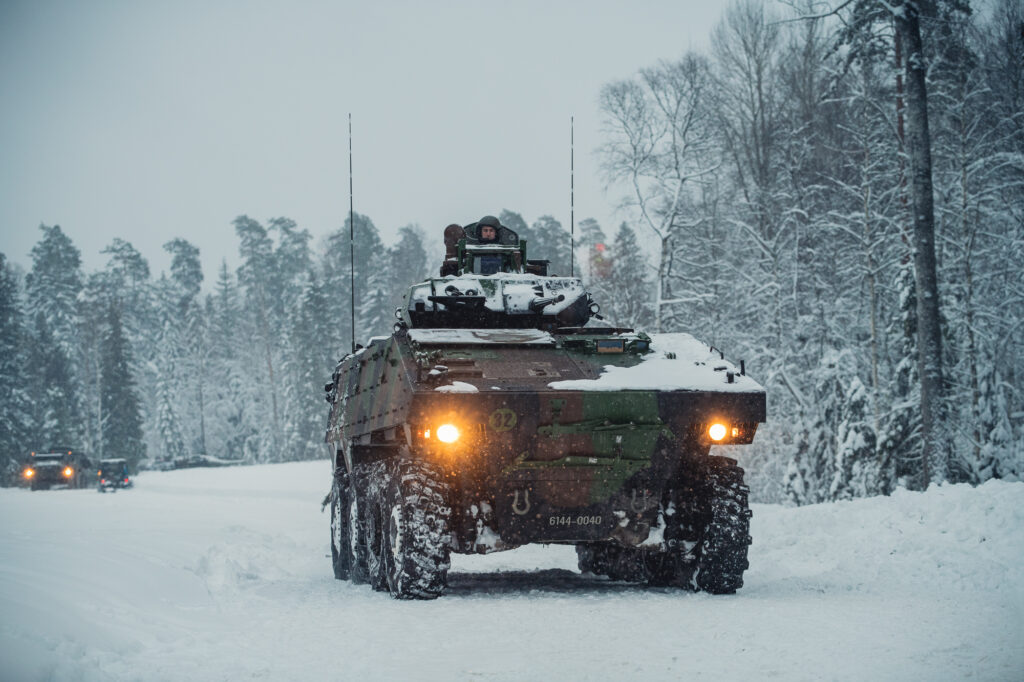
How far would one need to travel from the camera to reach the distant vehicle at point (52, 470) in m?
45.5

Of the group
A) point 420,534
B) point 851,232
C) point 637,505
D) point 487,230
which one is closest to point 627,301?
point 851,232

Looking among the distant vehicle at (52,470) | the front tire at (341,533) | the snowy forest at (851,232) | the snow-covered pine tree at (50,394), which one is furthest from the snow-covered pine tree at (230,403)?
the front tire at (341,533)

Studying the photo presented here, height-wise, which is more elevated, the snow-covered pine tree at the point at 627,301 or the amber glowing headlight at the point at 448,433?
the snow-covered pine tree at the point at 627,301

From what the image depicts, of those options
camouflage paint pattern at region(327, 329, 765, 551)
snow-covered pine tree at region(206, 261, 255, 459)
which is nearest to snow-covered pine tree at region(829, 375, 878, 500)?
camouflage paint pattern at region(327, 329, 765, 551)

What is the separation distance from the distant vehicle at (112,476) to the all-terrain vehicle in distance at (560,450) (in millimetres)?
Answer: 37293

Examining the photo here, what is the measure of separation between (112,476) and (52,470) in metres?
2.16

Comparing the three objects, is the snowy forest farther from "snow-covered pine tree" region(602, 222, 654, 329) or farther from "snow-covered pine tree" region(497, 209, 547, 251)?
"snow-covered pine tree" region(497, 209, 547, 251)

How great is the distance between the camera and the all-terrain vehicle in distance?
31.8 feet

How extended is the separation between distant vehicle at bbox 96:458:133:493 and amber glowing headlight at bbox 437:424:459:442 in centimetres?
3863

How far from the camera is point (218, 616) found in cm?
892

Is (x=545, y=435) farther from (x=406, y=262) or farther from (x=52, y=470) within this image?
(x=406, y=262)

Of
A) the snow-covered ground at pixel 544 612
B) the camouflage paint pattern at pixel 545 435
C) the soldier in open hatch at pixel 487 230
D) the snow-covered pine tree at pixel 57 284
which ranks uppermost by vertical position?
the snow-covered pine tree at pixel 57 284

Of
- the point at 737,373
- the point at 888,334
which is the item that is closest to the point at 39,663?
the point at 737,373

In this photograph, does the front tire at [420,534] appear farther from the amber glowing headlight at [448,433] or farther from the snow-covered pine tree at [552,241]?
the snow-covered pine tree at [552,241]
